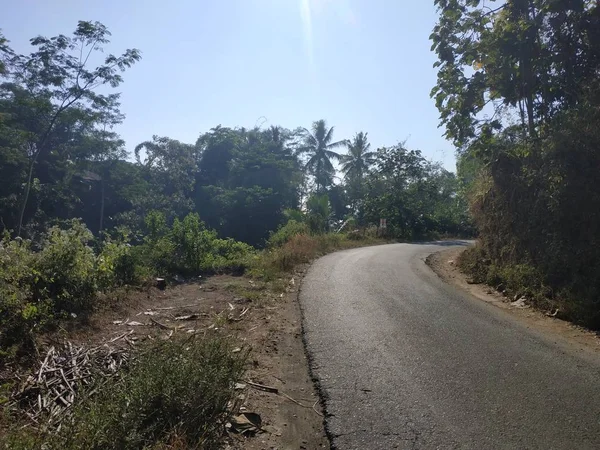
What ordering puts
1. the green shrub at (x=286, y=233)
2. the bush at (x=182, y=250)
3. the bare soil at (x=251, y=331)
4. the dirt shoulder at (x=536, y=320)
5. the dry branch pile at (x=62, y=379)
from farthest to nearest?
the green shrub at (x=286, y=233) → the bush at (x=182, y=250) → the dirt shoulder at (x=536, y=320) → the bare soil at (x=251, y=331) → the dry branch pile at (x=62, y=379)

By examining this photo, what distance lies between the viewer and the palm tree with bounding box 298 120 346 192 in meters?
50.7

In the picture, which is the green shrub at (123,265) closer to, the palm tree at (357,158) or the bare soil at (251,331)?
A: the bare soil at (251,331)

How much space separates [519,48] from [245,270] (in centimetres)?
964

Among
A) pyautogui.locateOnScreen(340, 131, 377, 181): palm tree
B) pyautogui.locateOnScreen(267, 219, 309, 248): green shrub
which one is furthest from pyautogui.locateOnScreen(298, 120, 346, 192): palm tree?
pyautogui.locateOnScreen(267, 219, 309, 248): green shrub

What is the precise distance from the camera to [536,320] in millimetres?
8891

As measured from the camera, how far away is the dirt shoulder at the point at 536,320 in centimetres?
714

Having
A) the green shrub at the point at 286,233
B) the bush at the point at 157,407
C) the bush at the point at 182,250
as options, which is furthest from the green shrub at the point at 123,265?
the green shrub at the point at 286,233

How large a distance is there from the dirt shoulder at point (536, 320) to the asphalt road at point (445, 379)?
275 mm

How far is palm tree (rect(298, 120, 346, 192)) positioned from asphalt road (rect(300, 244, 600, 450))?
136ft

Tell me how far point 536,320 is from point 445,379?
438 centimetres

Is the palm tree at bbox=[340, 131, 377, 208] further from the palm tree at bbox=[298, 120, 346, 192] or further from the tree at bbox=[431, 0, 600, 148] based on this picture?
the tree at bbox=[431, 0, 600, 148]

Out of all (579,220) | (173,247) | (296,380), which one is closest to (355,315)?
(296,380)

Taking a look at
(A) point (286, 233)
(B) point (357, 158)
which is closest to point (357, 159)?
(B) point (357, 158)

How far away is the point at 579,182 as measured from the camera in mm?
9461
